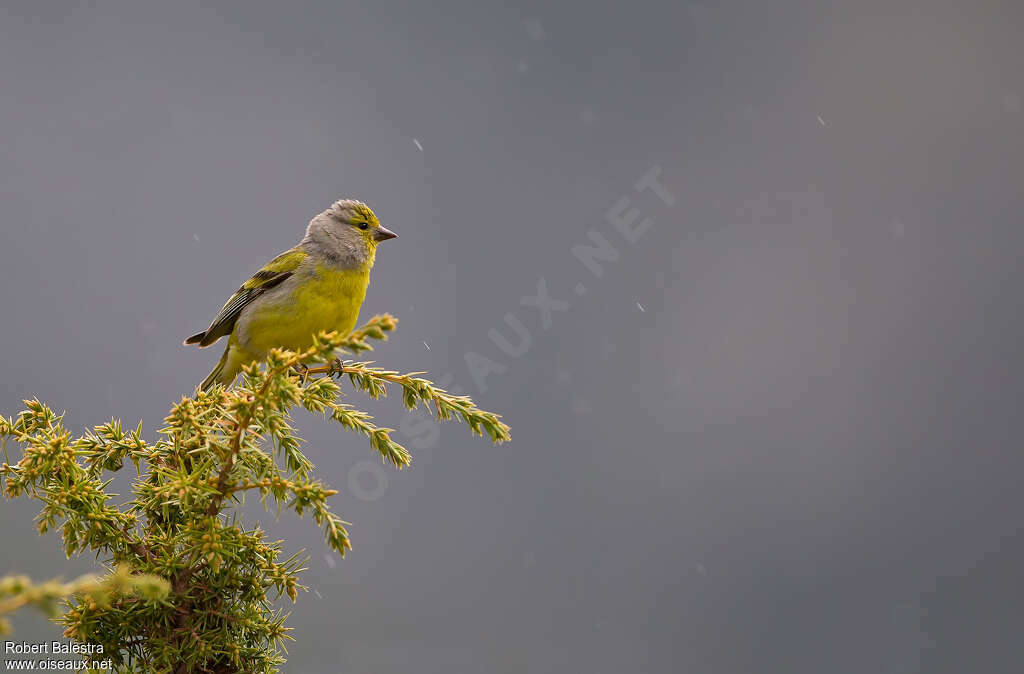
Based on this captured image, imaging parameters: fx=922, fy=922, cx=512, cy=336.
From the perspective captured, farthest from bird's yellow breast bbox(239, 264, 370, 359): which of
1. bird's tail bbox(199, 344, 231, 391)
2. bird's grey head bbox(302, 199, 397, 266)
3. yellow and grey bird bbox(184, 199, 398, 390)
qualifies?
bird's tail bbox(199, 344, 231, 391)

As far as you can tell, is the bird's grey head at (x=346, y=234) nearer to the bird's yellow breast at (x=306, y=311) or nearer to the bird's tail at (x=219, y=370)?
the bird's yellow breast at (x=306, y=311)

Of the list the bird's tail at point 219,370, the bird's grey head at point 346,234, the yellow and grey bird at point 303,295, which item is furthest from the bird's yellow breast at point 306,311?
the bird's tail at point 219,370

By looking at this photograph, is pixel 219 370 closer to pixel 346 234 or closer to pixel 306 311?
pixel 306 311

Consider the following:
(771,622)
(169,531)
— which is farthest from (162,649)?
(771,622)

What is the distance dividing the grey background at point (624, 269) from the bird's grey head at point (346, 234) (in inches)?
52.7

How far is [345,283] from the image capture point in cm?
438

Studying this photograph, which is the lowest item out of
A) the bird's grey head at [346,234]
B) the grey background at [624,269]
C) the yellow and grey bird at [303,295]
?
the yellow and grey bird at [303,295]

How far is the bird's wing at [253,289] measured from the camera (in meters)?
4.42

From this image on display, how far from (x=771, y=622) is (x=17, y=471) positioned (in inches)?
2700

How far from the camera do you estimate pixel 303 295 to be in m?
4.26

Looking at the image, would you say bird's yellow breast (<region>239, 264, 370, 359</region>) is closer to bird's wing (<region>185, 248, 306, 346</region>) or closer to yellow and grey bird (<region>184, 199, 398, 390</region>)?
yellow and grey bird (<region>184, 199, 398, 390</region>)

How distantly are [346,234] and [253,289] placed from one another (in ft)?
1.72

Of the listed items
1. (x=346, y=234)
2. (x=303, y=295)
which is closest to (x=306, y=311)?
(x=303, y=295)

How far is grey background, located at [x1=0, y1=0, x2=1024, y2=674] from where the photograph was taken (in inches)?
2569
